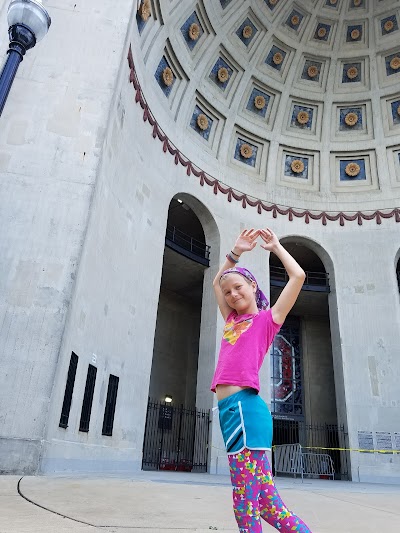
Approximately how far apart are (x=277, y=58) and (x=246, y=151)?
4807 mm

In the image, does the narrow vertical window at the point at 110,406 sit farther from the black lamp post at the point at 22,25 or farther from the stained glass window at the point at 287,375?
the stained glass window at the point at 287,375

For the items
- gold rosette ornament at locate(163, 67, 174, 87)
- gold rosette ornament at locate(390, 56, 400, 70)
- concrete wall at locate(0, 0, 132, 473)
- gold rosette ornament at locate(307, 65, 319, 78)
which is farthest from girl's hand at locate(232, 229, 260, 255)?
gold rosette ornament at locate(390, 56, 400, 70)

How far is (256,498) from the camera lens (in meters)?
1.63

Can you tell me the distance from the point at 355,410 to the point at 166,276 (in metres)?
9.13

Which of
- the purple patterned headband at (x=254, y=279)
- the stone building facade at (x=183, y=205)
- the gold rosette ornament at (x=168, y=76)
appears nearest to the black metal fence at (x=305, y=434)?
the stone building facade at (x=183, y=205)

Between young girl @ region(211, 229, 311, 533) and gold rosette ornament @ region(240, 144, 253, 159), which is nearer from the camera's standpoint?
young girl @ region(211, 229, 311, 533)

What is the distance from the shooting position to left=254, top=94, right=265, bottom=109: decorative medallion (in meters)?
19.2

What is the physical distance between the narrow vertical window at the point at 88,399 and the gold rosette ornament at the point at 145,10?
10.8 metres

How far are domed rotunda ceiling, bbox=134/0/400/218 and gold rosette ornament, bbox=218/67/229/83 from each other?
0.06m

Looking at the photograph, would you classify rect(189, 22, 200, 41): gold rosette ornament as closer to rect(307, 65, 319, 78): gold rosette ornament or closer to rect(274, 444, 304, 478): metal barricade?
rect(307, 65, 319, 78): gold rosette ornament

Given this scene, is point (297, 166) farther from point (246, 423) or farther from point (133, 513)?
point (246, 423)

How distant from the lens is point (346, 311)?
1681cm

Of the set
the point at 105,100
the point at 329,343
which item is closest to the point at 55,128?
the point at 105,100

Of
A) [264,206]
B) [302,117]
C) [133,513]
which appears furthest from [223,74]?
[133,513]
